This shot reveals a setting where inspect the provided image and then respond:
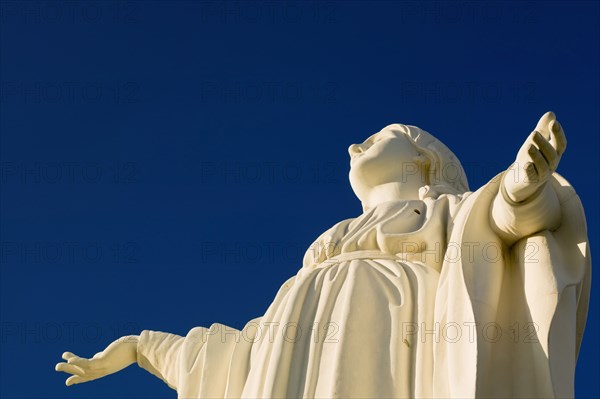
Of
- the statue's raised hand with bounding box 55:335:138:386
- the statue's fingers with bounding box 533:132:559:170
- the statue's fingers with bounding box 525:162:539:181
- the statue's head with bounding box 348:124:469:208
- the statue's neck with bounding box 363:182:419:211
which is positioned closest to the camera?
the statue's fingers with bounding box 533:132:559:170

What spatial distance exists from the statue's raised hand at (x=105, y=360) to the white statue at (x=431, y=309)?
0.22 meters

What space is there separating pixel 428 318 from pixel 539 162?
4.49ft

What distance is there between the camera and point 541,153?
7.29m

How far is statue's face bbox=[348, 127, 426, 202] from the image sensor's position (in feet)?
31.4

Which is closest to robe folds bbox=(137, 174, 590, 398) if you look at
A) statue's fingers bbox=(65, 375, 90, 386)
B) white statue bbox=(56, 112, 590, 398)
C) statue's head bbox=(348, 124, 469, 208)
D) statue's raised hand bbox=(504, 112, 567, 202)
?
white statue bbox=(56, 112, 590, 398)

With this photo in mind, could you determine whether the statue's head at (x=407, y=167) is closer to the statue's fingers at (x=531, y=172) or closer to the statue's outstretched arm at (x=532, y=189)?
the statue's outstretched arm at (x=532, y=189)

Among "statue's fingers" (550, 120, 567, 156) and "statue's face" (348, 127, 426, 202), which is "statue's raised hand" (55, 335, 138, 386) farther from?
"statue's fingers" (550, 120, 567, 156)

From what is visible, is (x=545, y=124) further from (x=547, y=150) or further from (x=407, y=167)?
(x=407, y=167)

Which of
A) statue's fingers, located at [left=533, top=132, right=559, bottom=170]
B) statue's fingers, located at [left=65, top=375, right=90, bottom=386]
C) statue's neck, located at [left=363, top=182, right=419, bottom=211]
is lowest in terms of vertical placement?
statue's fingers, located at [left=65, top=375, right=90, bottom=386]

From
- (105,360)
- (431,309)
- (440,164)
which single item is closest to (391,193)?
(440,164)

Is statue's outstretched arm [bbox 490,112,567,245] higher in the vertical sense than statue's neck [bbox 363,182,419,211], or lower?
lower

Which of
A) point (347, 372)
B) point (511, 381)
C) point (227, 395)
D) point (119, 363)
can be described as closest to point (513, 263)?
point (511, 381)

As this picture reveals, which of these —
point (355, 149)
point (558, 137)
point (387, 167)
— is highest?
point (355, 149)

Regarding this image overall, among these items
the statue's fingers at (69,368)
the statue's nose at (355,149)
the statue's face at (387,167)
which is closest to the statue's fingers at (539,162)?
the statue's face at (387,167)
